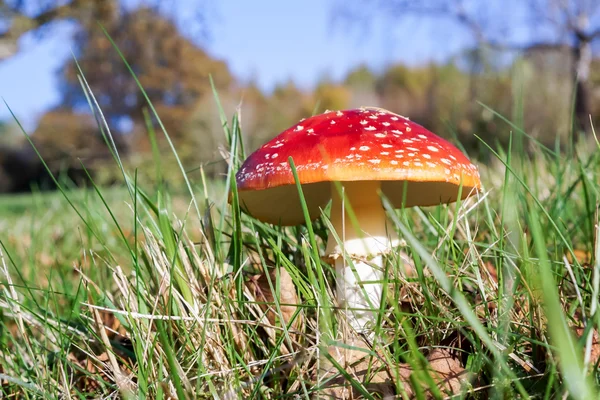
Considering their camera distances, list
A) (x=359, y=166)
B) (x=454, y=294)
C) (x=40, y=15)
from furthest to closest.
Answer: (x=40, y=15), (x=359, y=166), (x=454, y=294)

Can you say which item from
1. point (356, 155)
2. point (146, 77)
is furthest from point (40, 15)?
point (146, 77)

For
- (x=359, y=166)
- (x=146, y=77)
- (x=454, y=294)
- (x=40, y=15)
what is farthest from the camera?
(x=146, y=77)

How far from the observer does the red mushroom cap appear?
99 centimetres

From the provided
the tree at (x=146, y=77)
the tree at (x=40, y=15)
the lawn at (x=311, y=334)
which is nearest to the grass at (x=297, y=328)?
the lawn at (x=311, y=334)

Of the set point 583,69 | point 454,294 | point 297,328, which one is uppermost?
point 454,294

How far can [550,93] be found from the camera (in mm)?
13117

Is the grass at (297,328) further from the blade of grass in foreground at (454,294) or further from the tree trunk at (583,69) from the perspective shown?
the tree trunk at (583,69)

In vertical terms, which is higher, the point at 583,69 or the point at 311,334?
the point at 311,334

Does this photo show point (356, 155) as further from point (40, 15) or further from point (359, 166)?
point (40, 15)

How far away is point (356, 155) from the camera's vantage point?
39.4 inches

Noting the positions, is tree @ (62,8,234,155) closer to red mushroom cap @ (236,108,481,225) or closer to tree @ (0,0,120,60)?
tree @ (0,0,120,60)

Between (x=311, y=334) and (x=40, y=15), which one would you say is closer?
(x=311, y=334)

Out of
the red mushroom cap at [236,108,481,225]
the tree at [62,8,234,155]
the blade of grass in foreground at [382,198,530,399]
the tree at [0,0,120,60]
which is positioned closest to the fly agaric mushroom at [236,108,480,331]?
the red mushroom cap at [236,108,481,225]

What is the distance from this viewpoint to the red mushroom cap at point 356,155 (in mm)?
988
